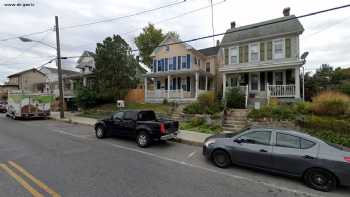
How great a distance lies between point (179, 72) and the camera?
20078 mm

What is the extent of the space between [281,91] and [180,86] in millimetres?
10765

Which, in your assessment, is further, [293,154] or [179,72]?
[179,72]

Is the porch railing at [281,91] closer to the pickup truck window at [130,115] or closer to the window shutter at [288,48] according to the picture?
the window shutter at [288,48]

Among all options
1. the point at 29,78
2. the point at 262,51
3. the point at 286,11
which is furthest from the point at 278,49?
the point at 29,78

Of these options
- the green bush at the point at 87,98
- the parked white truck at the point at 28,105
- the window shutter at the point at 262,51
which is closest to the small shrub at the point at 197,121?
the window shutter at the point at 262,51

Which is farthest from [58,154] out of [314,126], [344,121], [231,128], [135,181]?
[344,121]

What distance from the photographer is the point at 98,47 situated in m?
19.9

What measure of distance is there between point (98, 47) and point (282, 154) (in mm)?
19957

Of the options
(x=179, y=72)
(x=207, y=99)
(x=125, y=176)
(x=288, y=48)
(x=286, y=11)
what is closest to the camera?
(x=125, y=176)

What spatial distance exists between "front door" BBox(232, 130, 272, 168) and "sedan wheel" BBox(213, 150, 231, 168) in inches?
8.8

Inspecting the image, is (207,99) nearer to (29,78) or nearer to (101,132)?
(101,132)

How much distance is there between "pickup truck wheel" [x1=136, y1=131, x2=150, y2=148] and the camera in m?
7.92

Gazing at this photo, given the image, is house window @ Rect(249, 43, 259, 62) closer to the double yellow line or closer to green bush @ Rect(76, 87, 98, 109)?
green bush @ Rect(76, 87, 98, 109)

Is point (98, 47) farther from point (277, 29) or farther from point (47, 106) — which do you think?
point (277, 29)
